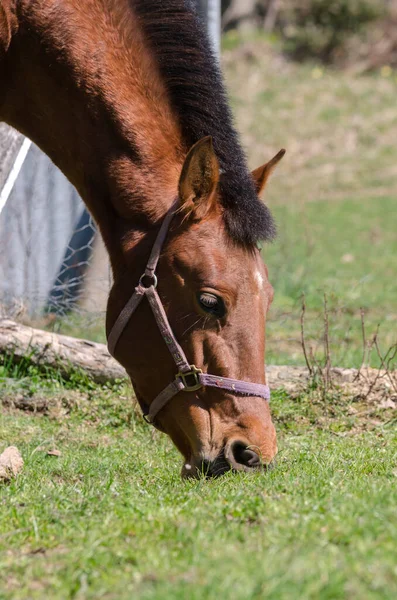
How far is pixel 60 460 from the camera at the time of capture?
15.2 feet

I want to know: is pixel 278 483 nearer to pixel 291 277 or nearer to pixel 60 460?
pixel 60 460

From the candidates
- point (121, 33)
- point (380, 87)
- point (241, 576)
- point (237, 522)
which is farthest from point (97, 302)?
point (380, 87)

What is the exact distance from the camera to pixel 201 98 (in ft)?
13.1

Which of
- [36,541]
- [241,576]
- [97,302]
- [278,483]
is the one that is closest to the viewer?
[241,576]

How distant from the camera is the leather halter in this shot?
3.76 m

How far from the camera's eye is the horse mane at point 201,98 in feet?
12.6

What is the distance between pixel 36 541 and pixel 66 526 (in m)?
0.15

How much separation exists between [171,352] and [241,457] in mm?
555

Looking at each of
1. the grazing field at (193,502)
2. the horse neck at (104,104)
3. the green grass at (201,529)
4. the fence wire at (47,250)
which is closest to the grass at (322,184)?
the grazing field at (193,502)

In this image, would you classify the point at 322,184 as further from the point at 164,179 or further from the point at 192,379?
the point at 192,379

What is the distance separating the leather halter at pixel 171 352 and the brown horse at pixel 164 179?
0.02 meters

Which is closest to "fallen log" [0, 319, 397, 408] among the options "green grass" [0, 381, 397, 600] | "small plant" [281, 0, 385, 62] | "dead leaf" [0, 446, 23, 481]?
"green grass" [0, 381, 397, 600]

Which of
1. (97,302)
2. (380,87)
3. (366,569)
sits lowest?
(366,569)

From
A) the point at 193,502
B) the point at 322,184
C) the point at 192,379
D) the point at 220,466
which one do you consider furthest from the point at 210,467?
the point at 322,184
